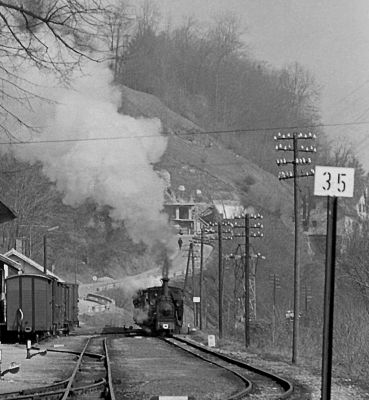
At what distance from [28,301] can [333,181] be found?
33348mm

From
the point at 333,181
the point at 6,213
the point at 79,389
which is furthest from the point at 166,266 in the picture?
the point at 333,181

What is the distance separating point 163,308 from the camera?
4847 cm

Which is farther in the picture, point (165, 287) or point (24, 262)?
point (24, 262)

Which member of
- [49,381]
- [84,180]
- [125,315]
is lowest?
[125,315]

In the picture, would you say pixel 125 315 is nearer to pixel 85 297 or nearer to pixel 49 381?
pixel 85 297

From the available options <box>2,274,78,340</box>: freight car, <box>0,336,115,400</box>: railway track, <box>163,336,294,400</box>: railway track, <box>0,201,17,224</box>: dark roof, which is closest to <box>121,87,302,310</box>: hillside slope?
<box>2,274,78,340</box>: freight car

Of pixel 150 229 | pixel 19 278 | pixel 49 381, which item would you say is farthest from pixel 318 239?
pixel 49 381

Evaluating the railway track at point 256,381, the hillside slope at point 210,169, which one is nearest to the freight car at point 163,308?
the railway track at point 256,381

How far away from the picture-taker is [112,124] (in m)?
77.6

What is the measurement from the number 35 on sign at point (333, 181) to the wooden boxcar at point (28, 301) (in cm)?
3290

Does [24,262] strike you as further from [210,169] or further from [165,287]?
[210,169]

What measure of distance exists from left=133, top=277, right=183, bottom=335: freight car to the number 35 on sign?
37923 millimetres

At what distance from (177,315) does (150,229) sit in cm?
909

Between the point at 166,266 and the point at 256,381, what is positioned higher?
the point at 166,266
